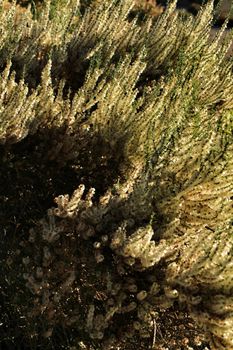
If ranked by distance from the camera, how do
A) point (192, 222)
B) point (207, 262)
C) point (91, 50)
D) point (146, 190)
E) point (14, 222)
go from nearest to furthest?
point (207, 262) → point (146, 190) → point (192, 222) → point (14, 222) → point (91, 50)

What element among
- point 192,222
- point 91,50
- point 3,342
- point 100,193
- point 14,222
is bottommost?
point 3,342

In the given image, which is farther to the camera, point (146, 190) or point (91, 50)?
point (91, 50)

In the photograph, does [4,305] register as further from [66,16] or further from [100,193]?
[66,16]

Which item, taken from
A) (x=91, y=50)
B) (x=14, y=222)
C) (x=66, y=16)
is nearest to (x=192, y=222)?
(x=14, y=222)

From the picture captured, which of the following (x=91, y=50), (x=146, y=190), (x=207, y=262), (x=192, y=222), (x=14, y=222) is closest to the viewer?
(x=207, y=262)

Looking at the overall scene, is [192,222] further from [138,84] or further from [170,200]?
[138,84]

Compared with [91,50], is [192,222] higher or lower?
lower

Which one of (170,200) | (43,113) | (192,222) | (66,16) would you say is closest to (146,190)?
(170,200)
